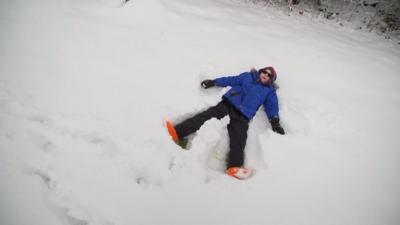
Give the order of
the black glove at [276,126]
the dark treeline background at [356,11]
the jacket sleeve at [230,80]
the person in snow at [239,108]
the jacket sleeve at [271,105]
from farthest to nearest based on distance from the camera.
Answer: the dark treeline background at [356,11], the jacket sleeve at [230,80], the jacket sleeve at [271,105], the black glove at [276,126], the person in snow at [239,108]

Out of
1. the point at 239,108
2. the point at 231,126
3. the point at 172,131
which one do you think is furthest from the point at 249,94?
the point at 172,131

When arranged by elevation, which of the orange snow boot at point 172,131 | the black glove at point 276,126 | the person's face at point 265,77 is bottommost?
the orange snow boot at point 172,131

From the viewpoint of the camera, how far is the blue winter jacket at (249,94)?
3.88 m

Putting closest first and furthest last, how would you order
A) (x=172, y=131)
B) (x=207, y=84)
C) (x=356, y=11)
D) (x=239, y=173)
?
(x=239, y=173), (x=172, y=131), (x=207, y=84), (x=356, y=11)

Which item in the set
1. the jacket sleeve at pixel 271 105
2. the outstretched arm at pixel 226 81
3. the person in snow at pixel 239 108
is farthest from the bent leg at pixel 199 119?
the jacket sleeve at pixel 271 105

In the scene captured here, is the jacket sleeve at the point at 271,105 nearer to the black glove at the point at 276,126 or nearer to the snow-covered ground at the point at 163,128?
the black glove at the point at 276,126

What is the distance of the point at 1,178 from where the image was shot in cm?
238

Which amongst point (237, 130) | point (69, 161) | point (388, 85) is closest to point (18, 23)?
point (69, 161)

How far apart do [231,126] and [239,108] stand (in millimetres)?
323

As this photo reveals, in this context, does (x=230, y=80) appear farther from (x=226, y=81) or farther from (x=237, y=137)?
(x=237, y=137)

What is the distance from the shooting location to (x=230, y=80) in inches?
163

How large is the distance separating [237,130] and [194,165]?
37.1 inches

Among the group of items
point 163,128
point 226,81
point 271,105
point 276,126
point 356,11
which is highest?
point 356,11

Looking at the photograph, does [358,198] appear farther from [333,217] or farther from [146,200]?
[146,200]
